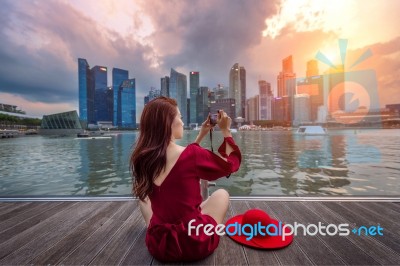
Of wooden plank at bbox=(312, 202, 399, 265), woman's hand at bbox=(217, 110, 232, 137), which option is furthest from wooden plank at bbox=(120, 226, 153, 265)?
wooden plank at bbox=(312, 202, 399, 265)

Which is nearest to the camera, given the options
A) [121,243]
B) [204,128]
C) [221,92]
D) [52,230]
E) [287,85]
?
[204,128]

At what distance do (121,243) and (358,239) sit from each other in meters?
1.93

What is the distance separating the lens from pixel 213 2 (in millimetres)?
10688

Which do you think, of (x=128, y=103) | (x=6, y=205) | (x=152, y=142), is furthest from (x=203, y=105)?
(x=128, y=103)

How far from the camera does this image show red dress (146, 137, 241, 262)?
1.11 metres

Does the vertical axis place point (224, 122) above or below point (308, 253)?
above

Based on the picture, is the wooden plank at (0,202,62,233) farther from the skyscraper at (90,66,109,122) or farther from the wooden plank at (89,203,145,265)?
the skyscraper at (90,66,109,122)

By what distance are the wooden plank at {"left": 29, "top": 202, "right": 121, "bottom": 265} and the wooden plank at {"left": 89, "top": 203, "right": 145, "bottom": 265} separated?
9.9 inches

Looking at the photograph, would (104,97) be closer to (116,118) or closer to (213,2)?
(116,118)

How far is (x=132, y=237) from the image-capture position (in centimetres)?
165

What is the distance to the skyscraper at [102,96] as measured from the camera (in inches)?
2795

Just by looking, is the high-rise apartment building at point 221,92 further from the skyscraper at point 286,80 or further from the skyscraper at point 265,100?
the skyscraper at point 265,100

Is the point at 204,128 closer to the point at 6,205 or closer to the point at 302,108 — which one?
the point at 6,205

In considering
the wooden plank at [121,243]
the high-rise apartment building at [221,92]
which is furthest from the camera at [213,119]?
the high-rise apartment building at [221,92]
